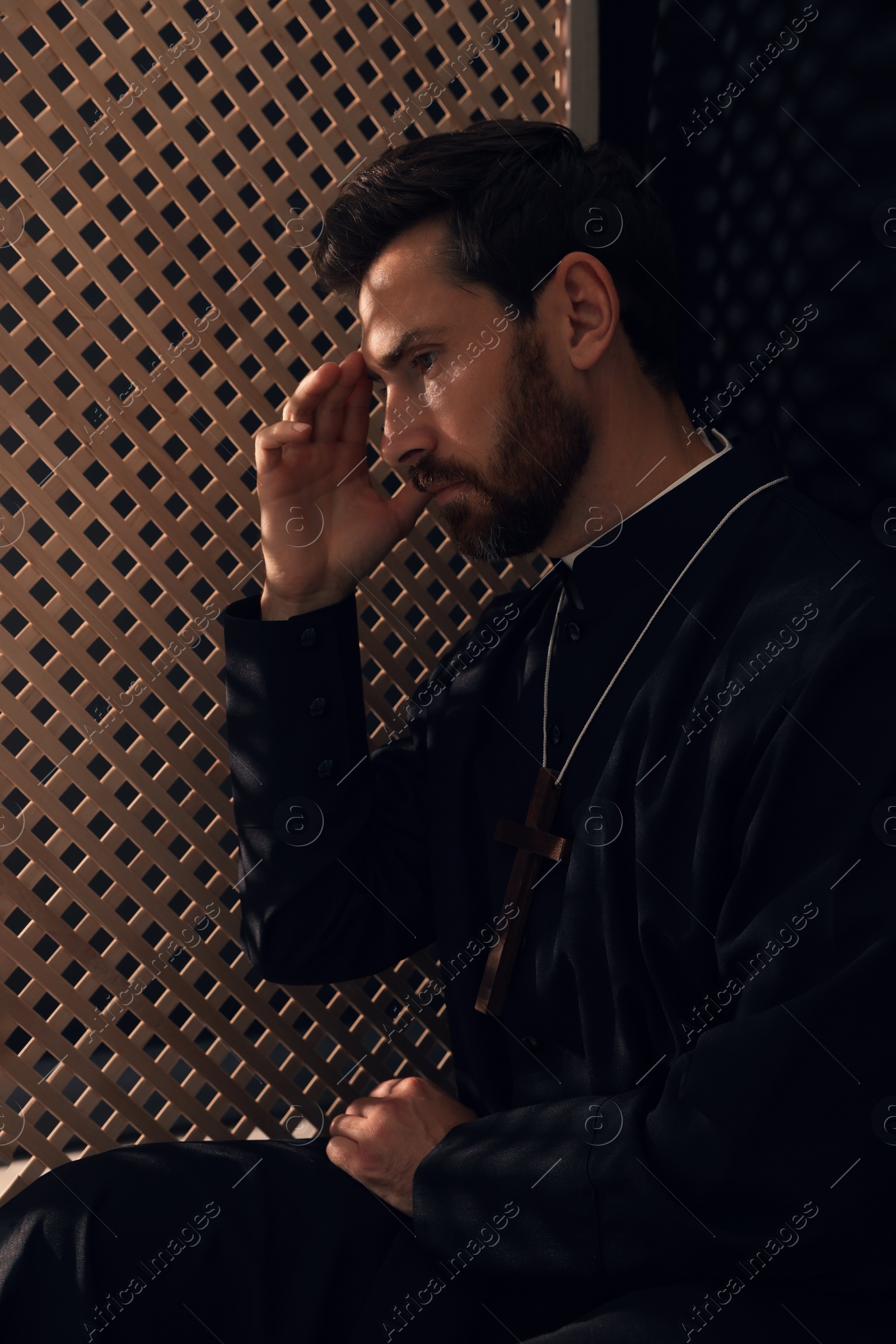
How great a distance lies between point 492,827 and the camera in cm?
116

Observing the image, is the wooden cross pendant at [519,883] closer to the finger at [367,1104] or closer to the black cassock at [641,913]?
the black cassock at [641,913]

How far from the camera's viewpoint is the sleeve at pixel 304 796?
120 cm

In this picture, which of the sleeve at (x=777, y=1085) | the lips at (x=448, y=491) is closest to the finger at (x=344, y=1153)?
the sleeve at (x=777, y=1085)

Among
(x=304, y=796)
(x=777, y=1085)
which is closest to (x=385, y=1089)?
(x=304, y=796)

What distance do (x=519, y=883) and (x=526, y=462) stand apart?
1.47ft

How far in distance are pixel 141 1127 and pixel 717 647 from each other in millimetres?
1004

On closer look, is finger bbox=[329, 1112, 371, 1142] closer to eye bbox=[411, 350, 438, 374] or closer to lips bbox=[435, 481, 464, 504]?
lips bbox=[435, 481, 464, 504]

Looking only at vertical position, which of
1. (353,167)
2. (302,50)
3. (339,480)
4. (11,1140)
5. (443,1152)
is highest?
(302,50)

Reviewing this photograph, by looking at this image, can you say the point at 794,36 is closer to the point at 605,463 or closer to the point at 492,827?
the point at 605,463

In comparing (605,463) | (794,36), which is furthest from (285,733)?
(794,36)

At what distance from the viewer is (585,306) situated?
1.06 m

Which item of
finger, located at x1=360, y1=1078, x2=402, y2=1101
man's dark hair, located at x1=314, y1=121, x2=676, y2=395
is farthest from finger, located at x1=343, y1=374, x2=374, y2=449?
finger, located at x1=360, y1=1078, x2=402, y2=1101

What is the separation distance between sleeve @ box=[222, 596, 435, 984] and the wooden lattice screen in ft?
0.56

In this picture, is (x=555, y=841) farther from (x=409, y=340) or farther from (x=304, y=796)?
(x=409, y=340)
